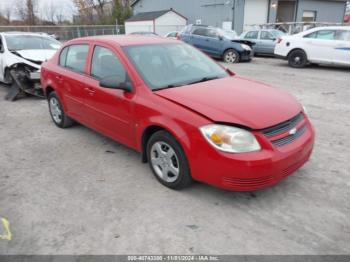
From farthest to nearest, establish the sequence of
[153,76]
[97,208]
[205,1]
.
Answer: [205,1]
[153,76]
[97,208]

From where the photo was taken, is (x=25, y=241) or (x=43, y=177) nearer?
(x=25, y=241)

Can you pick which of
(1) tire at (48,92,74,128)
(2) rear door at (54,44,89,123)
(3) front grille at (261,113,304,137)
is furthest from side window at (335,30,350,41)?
(1) tire at (48,92,74,128)

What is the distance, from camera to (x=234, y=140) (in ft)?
9.45

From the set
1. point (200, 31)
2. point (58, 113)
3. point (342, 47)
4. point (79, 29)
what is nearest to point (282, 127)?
point (58, 113)

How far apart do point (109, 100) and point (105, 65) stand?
0.54m

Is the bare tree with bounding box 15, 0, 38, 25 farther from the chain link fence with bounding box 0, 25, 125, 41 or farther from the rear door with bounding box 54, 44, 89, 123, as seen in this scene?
the rear door with bounding box 54, 44, 89, 123

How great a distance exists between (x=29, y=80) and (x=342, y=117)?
719 cm

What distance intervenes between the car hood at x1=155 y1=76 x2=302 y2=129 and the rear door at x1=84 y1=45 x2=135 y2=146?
55 centimetres

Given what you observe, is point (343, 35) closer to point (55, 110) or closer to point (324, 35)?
point (324, 35)

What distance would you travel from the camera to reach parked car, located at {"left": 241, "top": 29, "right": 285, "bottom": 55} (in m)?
15.5

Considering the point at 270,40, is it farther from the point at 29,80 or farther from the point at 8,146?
the point at 8,146

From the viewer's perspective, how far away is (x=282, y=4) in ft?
84.9

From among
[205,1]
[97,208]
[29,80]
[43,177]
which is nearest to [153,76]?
[97,208]

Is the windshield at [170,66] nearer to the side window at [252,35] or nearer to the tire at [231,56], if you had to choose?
the tire at [231,56]
